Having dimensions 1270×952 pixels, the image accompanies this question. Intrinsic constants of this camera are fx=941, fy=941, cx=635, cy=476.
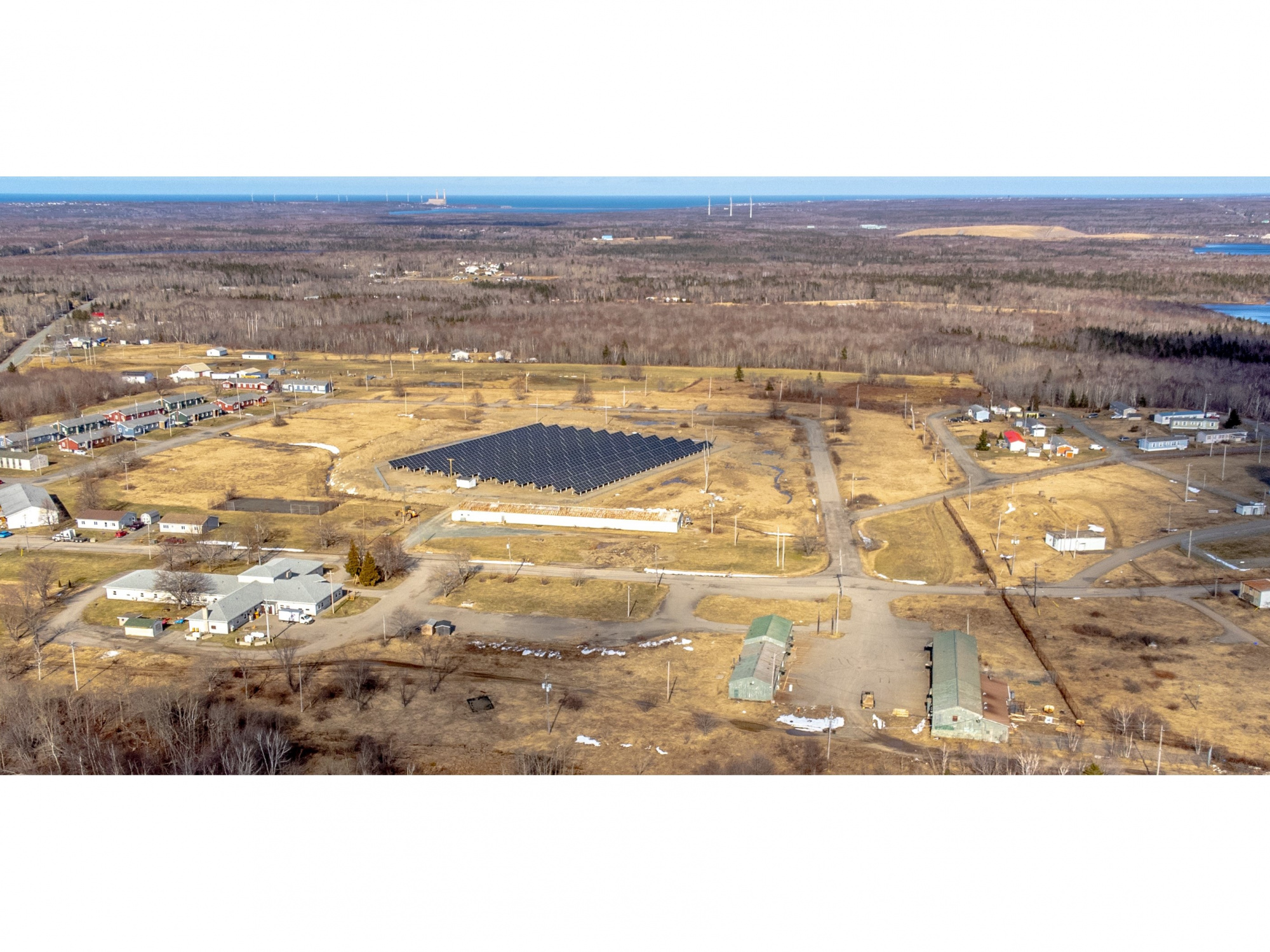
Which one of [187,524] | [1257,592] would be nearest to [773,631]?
[1257,592]

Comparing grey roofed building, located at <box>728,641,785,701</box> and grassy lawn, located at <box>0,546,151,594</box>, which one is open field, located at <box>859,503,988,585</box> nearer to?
grey roofed building, located at <box>728,641,785,701</box>

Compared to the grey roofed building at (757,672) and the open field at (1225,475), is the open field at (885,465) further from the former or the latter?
the grey roofed building at (757,672)

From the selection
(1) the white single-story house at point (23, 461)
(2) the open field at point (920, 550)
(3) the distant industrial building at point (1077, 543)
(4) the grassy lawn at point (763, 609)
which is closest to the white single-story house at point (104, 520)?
(1) the white single-story house at point (23, 461)

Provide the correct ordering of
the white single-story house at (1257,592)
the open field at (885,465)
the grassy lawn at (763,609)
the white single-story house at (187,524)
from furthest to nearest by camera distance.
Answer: the open field at (885,465) → the white single-story house at (187,524) → the white single-story house at (1257,592) → the grassy lawn at (763,609)

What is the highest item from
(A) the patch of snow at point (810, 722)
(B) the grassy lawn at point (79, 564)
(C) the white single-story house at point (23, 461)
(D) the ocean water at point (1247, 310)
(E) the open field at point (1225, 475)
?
(D) the ocean water at point (1247, 310)

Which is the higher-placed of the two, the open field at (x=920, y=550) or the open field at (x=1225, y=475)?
the open field at (x=1225, y=475)

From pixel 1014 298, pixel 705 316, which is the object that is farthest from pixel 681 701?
pixel 1014 298
